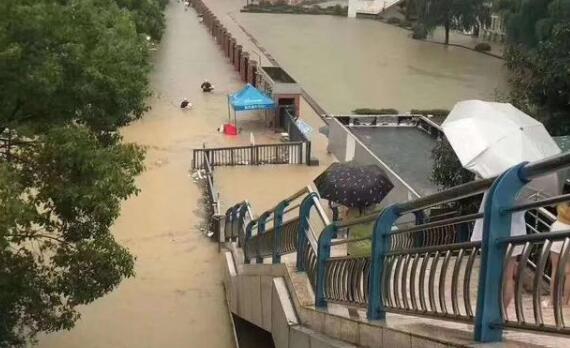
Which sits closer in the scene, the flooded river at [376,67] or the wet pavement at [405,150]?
the wet pavement at [405,150]

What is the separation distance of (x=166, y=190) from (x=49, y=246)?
9081 mm

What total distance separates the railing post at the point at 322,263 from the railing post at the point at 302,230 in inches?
16.5

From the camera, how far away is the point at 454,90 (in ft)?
98.5

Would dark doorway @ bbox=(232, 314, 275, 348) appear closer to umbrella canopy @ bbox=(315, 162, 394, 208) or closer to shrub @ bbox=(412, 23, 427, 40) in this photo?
umbrella canopy @ bbox=(315, 162, 394, 208)

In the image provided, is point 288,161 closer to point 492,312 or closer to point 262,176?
point 262,176

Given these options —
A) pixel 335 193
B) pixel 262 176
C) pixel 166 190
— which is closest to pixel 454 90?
pixel 262 176

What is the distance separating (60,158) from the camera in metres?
5.71

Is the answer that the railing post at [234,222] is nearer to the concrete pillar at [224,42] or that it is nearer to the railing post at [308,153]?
the railing post at [308,153]

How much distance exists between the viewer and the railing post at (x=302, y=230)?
5.32 meters

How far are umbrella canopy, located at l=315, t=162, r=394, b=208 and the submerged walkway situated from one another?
234 cm

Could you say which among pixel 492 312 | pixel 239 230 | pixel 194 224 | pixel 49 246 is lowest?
pixel 194 224

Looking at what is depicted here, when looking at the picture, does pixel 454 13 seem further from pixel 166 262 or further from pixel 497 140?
pixel 497 140

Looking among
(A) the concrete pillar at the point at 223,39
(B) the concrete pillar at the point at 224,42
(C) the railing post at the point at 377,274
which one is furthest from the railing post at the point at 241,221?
(A) the concrete pillar at the point at 223,39

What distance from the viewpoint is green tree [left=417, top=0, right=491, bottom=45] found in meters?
44.2
